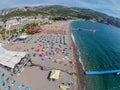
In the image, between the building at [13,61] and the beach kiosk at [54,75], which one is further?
the building at [13,61]

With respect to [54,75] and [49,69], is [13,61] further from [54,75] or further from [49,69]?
[54,75]

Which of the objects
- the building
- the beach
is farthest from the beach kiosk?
the building

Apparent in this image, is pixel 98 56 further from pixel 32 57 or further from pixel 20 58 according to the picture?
pixel 20 58

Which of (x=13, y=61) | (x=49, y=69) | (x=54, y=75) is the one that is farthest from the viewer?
(x=49, y=69)

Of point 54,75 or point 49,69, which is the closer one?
point 54,75

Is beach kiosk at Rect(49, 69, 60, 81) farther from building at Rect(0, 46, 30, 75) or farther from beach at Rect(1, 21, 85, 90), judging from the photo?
building at Rect(0, 46, 30, 75)

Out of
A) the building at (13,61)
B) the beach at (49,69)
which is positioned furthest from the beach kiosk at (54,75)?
the building at (13,61)

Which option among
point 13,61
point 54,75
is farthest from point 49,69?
point 13,61

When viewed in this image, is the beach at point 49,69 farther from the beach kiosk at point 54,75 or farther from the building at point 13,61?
the building at point 13,61

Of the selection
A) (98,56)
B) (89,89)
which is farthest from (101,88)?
(98,56)

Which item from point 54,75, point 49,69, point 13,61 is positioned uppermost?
point 13,61

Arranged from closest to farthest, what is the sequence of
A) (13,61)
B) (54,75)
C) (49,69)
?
1. (54,75)
2. (13,61)
3. (49,69)
